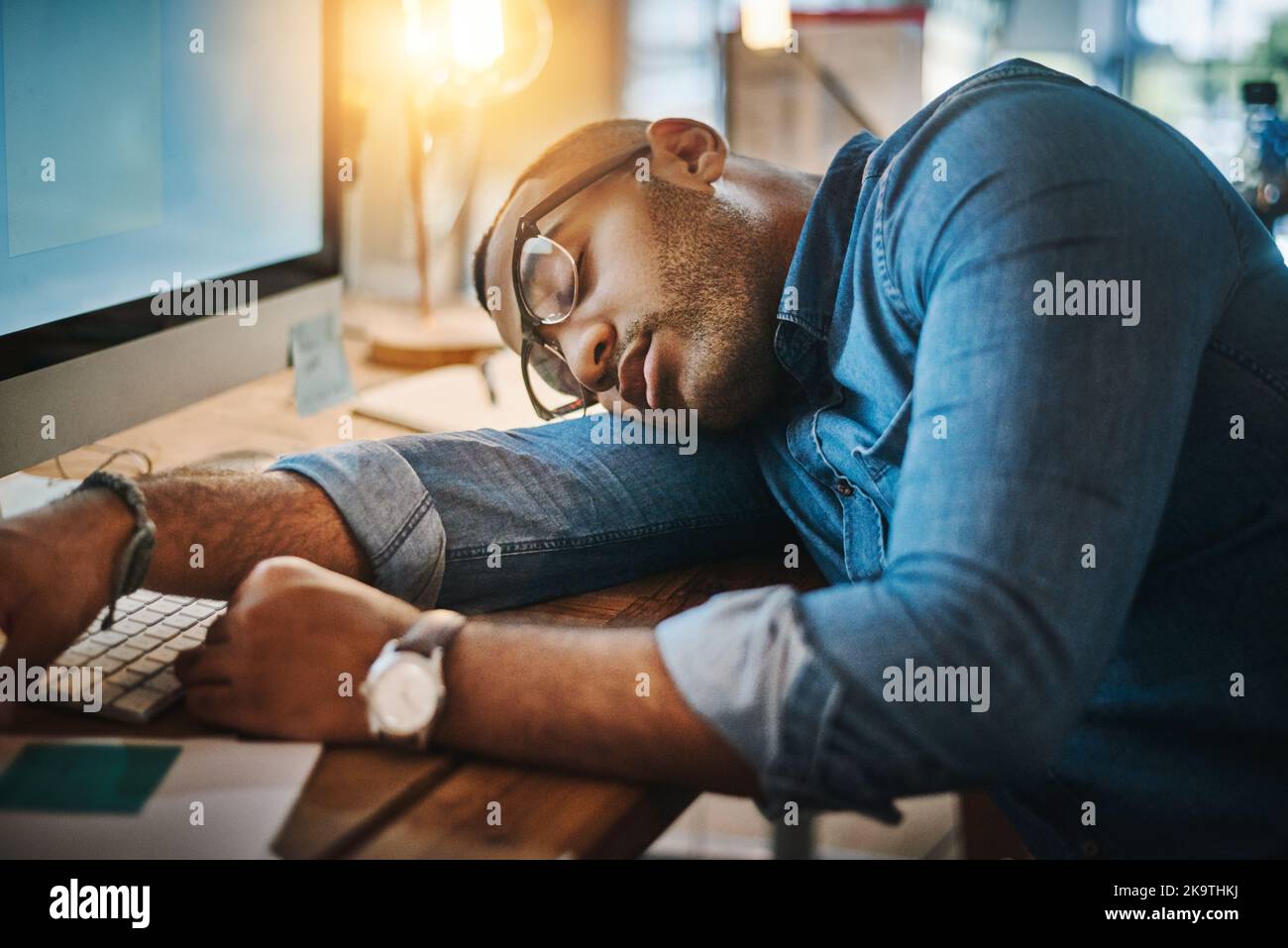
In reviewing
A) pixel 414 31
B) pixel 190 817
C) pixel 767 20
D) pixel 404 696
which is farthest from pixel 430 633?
pixel 767 20

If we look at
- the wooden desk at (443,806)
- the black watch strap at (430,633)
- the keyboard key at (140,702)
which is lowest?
the wooden desk at (443,806)

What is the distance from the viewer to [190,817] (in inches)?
21.5

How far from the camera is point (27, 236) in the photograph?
821mm

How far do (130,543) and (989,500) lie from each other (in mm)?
522

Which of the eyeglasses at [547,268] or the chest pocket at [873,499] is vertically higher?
the eyeglasses at [547,268]

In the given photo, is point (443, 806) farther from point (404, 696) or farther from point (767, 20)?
point (767, 20)

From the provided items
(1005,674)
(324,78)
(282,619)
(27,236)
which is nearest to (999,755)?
(1005,674)

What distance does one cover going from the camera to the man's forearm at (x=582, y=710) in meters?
0.58

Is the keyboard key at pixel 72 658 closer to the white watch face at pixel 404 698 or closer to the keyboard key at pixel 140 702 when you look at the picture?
the keyboard key at pixel 140 702

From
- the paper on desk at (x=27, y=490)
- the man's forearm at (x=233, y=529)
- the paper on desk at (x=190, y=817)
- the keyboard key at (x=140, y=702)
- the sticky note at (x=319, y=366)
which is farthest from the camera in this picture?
the sticky note at (x=319, y=366)

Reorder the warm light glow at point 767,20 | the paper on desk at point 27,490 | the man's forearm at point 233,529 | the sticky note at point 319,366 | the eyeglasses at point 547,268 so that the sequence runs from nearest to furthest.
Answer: the man's forearm at point 233,529 → the paper on desk at point 27,490 → the eyeglasses at point 547,268 → the sticky note at point 319,366 → the warm light glow at point 767,20

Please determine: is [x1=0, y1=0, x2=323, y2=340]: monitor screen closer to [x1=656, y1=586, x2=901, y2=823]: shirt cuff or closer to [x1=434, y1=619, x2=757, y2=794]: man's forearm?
[x1=434, y1=619, x2=757, y2=794]: man's forearm

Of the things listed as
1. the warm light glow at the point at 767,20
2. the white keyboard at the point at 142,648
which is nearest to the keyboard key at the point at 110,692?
the white keyboard at the point at 142,648

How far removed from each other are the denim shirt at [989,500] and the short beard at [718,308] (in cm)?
5
